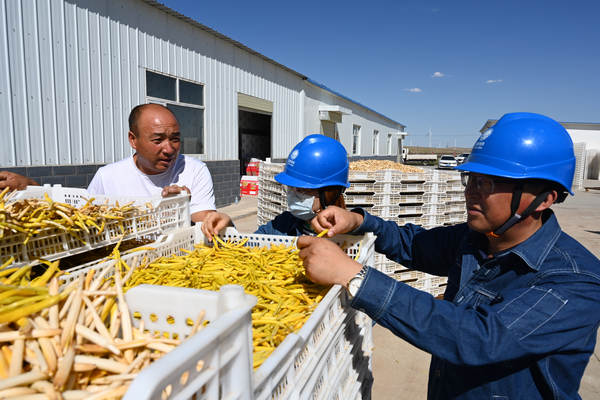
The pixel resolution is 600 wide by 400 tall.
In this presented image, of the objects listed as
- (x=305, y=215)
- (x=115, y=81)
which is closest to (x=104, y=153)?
(x=115, y=81)

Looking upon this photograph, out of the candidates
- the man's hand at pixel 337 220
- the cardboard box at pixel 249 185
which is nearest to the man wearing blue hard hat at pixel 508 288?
the man's hand at pixel 337 220

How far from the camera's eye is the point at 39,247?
1.75 meters

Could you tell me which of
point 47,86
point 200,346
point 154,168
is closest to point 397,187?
point 154,168

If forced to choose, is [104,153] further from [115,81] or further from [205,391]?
[205,391]

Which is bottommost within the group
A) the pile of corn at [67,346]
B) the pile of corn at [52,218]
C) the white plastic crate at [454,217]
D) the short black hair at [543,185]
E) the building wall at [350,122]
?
the white plastic crate at [454,217]

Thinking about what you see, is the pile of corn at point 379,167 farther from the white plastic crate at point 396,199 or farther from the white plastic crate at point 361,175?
the white plastic crate at point 361,175

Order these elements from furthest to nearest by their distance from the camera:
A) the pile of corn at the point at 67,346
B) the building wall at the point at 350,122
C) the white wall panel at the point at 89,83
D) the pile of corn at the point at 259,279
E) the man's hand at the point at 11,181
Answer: the building wall at the point at 350,122 < the white wall panel at the point at 89,83 < the man's hand at the point at 11,181 < the pile of corn at the point at 259,279 < the pile of corn at the point at 67,346

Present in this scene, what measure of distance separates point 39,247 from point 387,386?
10.1ft

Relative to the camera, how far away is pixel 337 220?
2326 mm

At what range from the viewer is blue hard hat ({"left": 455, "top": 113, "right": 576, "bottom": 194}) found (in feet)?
5.09

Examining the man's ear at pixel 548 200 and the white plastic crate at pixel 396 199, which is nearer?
the man's ear at pixel 548 200

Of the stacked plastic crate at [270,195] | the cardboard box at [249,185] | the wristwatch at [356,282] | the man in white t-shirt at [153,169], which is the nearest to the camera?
the wristwatch at [356,282]

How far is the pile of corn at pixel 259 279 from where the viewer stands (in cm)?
144

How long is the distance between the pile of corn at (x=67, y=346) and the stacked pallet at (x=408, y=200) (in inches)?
161
